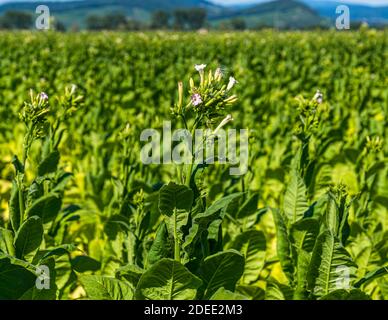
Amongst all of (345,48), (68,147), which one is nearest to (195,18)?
(345,48)

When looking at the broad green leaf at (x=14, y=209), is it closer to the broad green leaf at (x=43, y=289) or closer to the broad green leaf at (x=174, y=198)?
the broad green leaf at (x=43, y=289)

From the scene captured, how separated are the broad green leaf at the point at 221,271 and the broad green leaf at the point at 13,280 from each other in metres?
0.56

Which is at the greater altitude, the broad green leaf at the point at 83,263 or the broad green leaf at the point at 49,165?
the broad green leaf at the point at 49,165

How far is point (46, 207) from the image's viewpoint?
2.50m

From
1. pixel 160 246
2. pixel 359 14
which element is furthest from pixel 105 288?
pixel 359 14

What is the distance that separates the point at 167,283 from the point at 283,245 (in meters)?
0.66

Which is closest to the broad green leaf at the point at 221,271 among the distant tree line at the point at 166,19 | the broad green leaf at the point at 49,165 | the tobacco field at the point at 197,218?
the tobacco field at the point at 197,218

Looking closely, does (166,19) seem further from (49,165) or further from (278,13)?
(49,165)

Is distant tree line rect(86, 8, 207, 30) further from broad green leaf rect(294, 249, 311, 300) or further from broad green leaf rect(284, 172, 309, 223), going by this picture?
broad green leaf rect(294, 249, 311, 300)

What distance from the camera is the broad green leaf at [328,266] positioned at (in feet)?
6.54

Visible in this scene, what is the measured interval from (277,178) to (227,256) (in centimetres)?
201

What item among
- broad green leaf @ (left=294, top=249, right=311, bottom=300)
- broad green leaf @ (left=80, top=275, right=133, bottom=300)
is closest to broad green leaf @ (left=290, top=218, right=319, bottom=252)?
broad green leaf @ (left=294, top=249, right=311, bottom=300)
